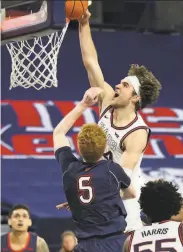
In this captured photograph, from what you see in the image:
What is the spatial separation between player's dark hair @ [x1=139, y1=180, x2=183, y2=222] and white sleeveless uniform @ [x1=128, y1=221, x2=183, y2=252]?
0.06 meters

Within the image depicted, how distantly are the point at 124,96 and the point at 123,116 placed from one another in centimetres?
13

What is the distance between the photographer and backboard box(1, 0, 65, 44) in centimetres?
513

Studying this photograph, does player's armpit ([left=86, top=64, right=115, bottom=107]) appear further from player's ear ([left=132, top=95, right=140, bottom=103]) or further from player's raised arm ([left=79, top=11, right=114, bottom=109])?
player's ear ([left=132, top=95, right=140, bottom=103])

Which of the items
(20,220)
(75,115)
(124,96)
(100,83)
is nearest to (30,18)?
(100,83)

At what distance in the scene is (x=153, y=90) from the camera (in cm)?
518

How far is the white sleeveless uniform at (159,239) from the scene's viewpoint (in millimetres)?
3896

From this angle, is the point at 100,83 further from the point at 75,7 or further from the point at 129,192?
the point at 129,192

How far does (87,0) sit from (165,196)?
173 cm

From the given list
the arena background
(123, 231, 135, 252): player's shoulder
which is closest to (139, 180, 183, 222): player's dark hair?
(123, 231, 135, 252): player's shoulder

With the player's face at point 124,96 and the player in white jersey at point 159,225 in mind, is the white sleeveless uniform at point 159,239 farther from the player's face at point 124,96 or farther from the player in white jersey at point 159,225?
the player's face at point 124,96

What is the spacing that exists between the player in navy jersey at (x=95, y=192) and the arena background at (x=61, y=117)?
19.3 feet

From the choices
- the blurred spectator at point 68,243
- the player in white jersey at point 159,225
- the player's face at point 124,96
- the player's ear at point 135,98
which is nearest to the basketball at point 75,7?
the player's face at point 124,96

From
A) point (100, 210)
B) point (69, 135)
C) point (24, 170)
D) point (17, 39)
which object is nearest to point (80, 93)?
point (69, 135)

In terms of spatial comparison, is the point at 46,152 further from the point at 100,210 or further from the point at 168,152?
the point at 100,210
